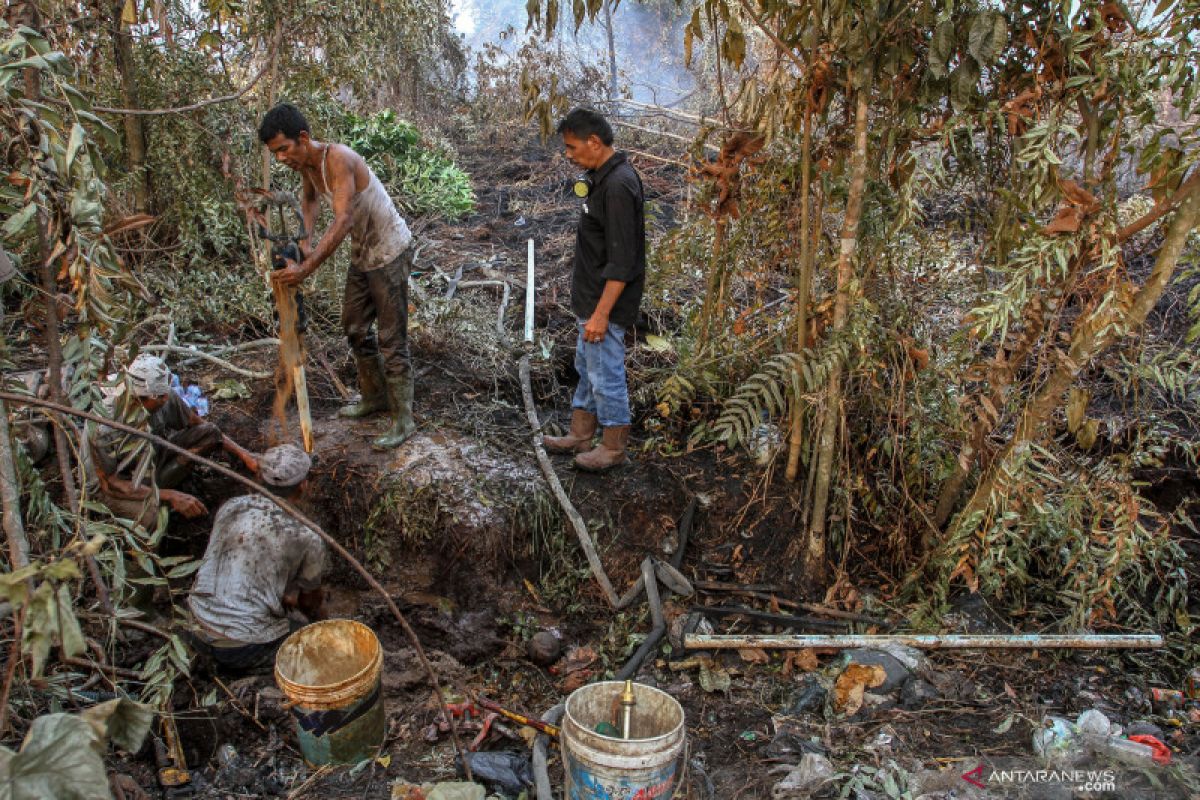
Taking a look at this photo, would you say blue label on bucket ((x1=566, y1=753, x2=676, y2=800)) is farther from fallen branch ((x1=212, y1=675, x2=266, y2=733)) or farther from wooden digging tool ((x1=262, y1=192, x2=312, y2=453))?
wooden digging tool ((x1=262, y1=192, x2=312, y2=453))

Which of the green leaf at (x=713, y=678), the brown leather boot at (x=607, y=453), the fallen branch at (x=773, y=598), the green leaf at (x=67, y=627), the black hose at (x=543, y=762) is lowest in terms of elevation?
the black hose at (x=543, y=762)

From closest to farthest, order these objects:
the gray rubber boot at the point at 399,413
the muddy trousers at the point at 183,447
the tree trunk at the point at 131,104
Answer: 1. the muddy trousers at the point at 183,447
2. the gray rubber boot at the point at 399,413
3. the tree trunk at the point at 131,104

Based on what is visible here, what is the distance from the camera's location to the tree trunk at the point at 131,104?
5328mm

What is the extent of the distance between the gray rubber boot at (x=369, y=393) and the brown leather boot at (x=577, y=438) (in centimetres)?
104

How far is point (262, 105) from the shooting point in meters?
5.59

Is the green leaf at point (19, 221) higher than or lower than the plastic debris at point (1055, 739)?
higher

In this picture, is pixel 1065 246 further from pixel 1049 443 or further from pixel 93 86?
pixel 93 86

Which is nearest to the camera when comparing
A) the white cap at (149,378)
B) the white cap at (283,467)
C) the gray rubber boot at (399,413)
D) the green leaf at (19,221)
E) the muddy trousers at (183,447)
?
the green leaf at (19,221)

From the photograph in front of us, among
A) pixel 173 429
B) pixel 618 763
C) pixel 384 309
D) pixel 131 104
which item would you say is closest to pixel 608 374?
pixel 384 309

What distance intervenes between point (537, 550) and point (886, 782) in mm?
2139

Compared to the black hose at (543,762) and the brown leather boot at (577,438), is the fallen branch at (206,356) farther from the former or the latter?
the black hose at (543,762)

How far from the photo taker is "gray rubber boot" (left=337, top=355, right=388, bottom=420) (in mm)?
4695

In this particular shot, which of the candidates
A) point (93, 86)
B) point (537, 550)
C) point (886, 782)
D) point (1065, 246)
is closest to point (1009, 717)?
point (886, 782)

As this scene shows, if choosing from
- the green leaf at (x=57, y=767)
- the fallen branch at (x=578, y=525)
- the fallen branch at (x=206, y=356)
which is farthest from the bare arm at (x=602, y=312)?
the green leaf at (x=57, y=767)
